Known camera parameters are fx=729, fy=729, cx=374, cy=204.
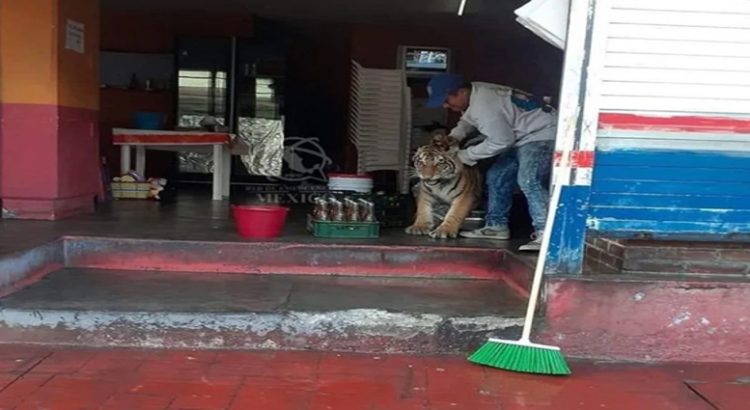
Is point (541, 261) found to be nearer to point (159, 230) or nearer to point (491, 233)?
point (491, 233)

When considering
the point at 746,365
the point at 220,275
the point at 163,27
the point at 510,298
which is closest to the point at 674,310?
the point at 746,365

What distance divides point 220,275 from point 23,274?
45.0 inches

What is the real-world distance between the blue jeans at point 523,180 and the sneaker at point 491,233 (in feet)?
0.16

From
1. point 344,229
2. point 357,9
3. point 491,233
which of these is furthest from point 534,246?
point 357,9

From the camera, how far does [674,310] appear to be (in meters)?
3.90

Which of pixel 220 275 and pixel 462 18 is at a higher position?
pixel 462 18

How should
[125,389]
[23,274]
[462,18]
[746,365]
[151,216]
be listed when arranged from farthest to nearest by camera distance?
[462,18], [151,216], [23,274], [746,365], [125,389]

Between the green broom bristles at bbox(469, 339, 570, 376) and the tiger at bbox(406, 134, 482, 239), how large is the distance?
65.4 inches

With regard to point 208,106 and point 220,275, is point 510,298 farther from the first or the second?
point 208,106

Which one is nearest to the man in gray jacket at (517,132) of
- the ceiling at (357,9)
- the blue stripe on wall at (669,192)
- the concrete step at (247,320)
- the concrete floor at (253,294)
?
the concrete floor at (253,294)

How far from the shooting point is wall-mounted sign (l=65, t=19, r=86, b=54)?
5697 millimetres

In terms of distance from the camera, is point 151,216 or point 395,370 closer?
point 395,370

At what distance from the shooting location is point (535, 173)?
4.99 meters

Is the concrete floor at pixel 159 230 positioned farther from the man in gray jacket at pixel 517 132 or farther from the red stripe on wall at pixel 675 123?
the red stripe on wall at pixel 675 123
